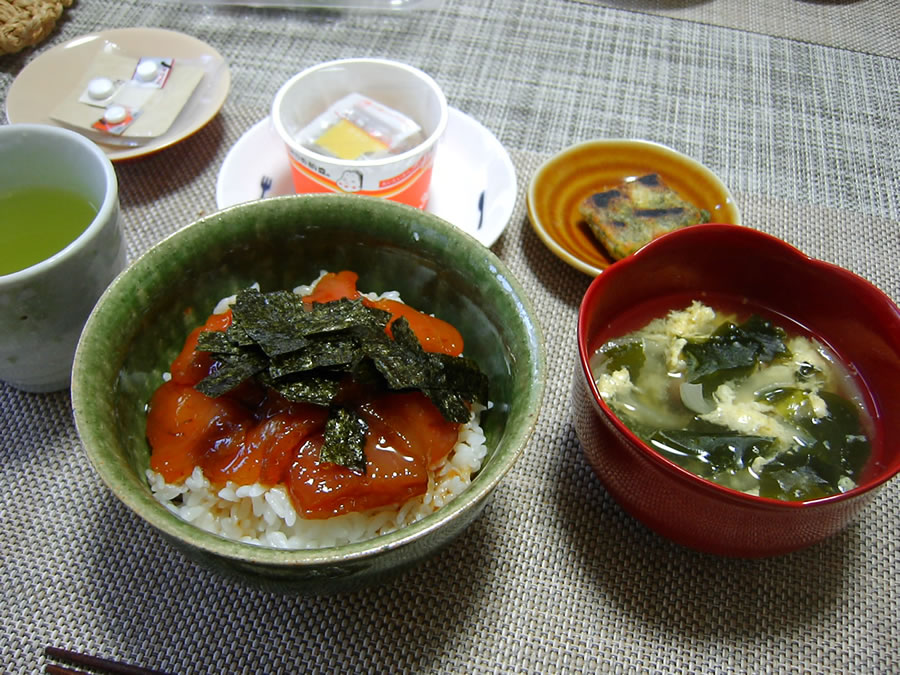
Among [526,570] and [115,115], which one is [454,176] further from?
[526,570]

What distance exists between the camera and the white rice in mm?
1038

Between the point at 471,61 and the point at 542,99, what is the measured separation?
30 centimetres

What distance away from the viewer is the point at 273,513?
1041 millimetres

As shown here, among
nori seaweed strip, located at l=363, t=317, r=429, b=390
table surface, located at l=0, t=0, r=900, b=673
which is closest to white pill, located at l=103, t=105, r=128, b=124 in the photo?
table surface, located at l=0, t=0, r=900, b=673

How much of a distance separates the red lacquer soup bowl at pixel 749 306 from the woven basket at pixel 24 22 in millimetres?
1881

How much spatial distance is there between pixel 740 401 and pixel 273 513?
82 cm

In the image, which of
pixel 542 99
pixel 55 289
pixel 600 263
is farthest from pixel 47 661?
pixel 542 99

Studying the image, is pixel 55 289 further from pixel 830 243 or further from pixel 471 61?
pixel 830 243

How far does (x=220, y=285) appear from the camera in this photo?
1262mm

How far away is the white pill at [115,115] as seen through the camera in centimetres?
178

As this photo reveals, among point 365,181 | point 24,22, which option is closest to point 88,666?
point 365,181

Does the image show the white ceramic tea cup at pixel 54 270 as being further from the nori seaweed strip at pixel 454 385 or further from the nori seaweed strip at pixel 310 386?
the nori seaweed strip at pixel 454 385

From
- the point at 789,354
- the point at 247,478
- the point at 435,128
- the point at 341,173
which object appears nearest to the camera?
the point at 247,478

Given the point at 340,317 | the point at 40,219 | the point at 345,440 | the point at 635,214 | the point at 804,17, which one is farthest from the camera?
the point at 804,17
